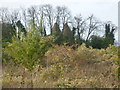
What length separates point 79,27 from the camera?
3309 centimetres

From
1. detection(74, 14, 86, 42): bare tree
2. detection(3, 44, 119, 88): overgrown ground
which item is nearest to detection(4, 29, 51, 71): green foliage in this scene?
detection(3, 44, 119, 88): overgrown ground

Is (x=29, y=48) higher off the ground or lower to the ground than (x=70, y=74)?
higher

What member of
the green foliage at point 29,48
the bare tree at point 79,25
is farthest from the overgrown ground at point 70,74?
the bare tree at point 79,25

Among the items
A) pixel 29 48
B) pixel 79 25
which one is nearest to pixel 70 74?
pixel 29 48

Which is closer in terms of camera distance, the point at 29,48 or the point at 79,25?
the point at 29,48

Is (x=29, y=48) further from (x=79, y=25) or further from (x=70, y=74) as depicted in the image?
(x=79, y=25)

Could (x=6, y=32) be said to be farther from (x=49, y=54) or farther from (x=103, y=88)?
(x=103, y=88)

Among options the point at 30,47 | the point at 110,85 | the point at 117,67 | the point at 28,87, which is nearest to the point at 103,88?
the point at 110,85

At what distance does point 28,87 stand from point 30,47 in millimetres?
2185

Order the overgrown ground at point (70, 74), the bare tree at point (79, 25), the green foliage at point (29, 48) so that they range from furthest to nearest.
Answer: the bare tree at point (79, 25)
the green foliage at point (29, 48)
the overgrown ground at point (70, 74)

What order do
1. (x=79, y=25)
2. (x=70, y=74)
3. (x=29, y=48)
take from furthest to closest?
(x=79, y=25) < (x=29, y=48) < (x=70, y=74)

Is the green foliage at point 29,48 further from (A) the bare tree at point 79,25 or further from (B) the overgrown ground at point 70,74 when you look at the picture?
(A) the bare tree at point 79,25

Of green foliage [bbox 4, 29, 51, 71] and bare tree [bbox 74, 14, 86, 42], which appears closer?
green foliage [bbox 4, 29, 51, 71]

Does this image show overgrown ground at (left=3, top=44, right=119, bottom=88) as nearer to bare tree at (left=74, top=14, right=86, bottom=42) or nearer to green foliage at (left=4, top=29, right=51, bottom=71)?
green foliage at (left=4, top=29, right=51, bottom=71)
